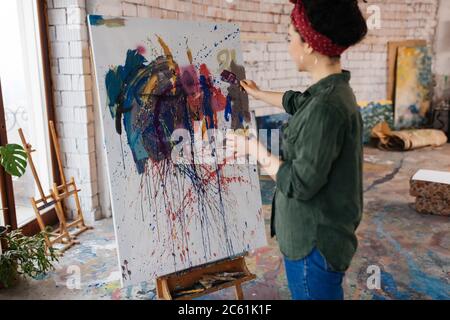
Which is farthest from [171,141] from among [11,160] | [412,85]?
[412,85]

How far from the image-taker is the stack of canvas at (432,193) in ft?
11.9

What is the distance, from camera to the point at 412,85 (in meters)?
6.75

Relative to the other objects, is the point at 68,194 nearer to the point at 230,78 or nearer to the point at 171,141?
the point at 171,141

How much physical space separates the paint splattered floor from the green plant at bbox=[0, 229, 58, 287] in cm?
8

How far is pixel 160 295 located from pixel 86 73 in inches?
77.0

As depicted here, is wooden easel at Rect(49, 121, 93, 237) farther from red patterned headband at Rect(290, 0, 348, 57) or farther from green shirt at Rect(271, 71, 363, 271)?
red patterned headband at Rect(290, 0, 348, 57)

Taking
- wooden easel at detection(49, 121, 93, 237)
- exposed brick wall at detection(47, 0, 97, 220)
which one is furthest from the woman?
exposed brick wall at detection(47, 0, 97, 220)

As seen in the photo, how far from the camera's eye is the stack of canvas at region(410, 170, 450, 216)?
3623mm

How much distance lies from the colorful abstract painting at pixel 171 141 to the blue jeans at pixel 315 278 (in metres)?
0.63

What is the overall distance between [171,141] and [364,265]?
1684 millimetres

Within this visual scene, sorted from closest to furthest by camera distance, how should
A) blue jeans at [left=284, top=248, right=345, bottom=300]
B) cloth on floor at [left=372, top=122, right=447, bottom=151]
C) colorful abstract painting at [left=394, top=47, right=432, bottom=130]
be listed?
blue jeans at [left=284, top=248, right=345, bottom=300]
cloth on floor at [left=372, top=122, right=447, bottom=151]
colorful abstract painting at [left=394, top=47, right=432, bottom=130]


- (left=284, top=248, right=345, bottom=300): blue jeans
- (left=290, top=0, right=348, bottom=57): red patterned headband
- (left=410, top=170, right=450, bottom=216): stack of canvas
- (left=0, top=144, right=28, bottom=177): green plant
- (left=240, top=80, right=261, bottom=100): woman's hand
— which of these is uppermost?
(left=290, top=0, right=348, bottom=57): red patterned headband

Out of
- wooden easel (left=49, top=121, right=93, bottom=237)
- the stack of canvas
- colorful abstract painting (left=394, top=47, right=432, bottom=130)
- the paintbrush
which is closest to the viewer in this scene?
the paintbrush

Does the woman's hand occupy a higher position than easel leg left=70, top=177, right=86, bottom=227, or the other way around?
the woman's hand
